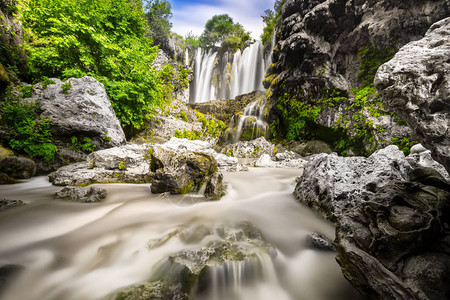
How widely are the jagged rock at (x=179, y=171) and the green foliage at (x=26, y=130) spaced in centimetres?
346

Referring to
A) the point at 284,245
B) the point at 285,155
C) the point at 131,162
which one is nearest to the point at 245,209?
the point at 284,245

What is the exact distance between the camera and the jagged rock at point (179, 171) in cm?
372

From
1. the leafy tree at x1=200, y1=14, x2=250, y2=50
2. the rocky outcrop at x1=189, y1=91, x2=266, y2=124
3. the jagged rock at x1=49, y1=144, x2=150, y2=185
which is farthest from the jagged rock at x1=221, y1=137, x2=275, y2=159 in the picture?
the leafy tree at x1=200, y1=14, x2=250, y2=50

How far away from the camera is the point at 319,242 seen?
7.10 ft

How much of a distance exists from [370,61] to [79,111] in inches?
608

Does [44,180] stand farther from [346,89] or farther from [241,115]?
[346,89]

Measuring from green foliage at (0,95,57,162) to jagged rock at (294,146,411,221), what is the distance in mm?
6954

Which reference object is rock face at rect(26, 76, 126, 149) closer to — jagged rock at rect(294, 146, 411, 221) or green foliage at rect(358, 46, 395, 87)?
jagged rock at rect(294, 146, 411, 221)

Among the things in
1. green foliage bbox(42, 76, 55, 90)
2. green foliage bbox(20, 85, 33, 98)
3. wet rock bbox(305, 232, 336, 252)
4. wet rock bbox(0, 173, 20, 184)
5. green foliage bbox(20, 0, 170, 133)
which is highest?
green foliage bbox(20, 0, 170, 133)

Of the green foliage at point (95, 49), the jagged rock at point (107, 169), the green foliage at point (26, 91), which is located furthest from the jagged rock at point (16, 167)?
the green foliage at point (95, 49)

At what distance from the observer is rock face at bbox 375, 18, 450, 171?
1508mm

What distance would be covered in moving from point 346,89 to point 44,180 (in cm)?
1501

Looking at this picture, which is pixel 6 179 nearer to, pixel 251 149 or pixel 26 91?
pixel 26 91

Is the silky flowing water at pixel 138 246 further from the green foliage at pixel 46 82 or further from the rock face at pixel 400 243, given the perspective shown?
the green foliage at pixel 46 82
